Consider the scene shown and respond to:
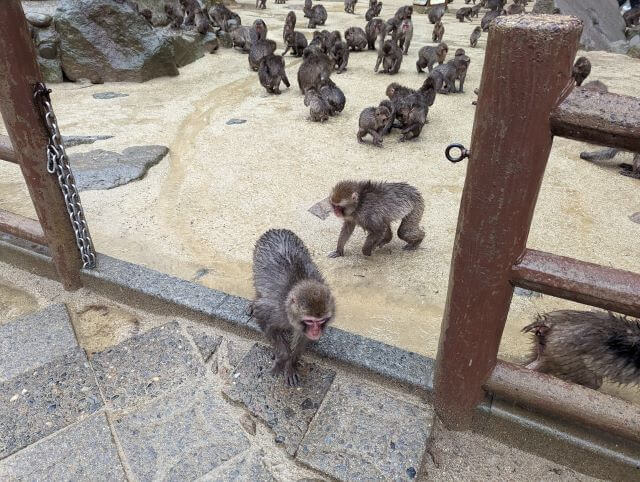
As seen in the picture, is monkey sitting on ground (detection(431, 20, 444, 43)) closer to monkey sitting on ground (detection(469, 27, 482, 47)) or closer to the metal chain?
monkey sitting on ground (detection(469, 27, 482, 47))

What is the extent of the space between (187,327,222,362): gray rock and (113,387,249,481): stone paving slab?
0.26 meters

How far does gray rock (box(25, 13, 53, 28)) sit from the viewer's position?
8.38 meters

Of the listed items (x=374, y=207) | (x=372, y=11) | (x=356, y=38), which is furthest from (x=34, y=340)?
(x=372, y=11)

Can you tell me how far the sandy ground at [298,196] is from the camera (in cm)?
357

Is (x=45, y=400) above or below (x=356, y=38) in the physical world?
below

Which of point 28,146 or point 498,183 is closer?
point 498,183

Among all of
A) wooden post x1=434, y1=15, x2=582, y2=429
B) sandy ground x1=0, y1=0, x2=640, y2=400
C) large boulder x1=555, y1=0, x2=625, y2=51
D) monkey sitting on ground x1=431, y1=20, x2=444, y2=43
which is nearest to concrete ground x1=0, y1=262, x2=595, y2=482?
wooden post x1=434, y1=15, x2=582, y2=429

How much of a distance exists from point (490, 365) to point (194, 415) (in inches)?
57.1

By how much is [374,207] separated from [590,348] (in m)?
1.93

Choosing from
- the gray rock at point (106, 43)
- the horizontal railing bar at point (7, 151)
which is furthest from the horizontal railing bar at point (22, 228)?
the gray rock at point (106, 43)

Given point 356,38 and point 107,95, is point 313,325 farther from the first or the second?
point 356,38

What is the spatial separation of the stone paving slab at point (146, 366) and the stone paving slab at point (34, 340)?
0.85ft

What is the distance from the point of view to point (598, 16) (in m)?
14.9

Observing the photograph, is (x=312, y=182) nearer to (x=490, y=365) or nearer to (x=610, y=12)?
(x=490, y=365)
